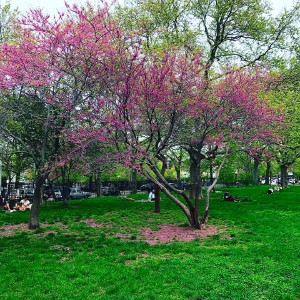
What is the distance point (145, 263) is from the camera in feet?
23.7

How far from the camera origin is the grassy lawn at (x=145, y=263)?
5.68m

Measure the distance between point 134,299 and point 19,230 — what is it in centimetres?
746

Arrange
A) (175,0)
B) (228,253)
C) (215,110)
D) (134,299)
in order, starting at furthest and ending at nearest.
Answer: (175,0) → (215,110) → (228,253) → (134,299)

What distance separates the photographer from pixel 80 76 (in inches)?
392

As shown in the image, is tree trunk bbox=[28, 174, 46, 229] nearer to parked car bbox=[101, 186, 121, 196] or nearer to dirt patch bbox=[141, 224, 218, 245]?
dirt patch bbox=[141, 224, 218, 245]

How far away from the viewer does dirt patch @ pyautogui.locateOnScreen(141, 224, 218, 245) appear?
977cm

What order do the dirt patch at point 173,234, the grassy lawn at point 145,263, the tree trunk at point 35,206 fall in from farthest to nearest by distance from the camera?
1. the tree trunk at point 35,206
2. the dirt patch at point 173,234
3. the grassy lawn at point 145,263

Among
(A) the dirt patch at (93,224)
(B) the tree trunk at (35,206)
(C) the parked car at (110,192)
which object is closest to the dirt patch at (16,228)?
(B) the tree trunk at (35,206)

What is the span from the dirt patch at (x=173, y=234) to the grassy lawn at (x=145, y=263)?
10.4 inches

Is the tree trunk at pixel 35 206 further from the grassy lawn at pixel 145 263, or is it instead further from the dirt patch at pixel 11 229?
the grassy lawn at pixel 145 263

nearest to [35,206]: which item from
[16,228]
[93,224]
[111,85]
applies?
[16,228]

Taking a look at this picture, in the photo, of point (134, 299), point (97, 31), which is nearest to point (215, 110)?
point (97, 31)

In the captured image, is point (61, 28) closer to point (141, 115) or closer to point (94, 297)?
point (141, 115)

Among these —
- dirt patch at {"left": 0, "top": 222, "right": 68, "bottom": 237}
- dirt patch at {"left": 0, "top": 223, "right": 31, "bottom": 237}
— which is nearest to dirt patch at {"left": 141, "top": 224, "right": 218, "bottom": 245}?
dirt patch at {"left": 0, "top": 222, "right": 68, "bottom": 237}
